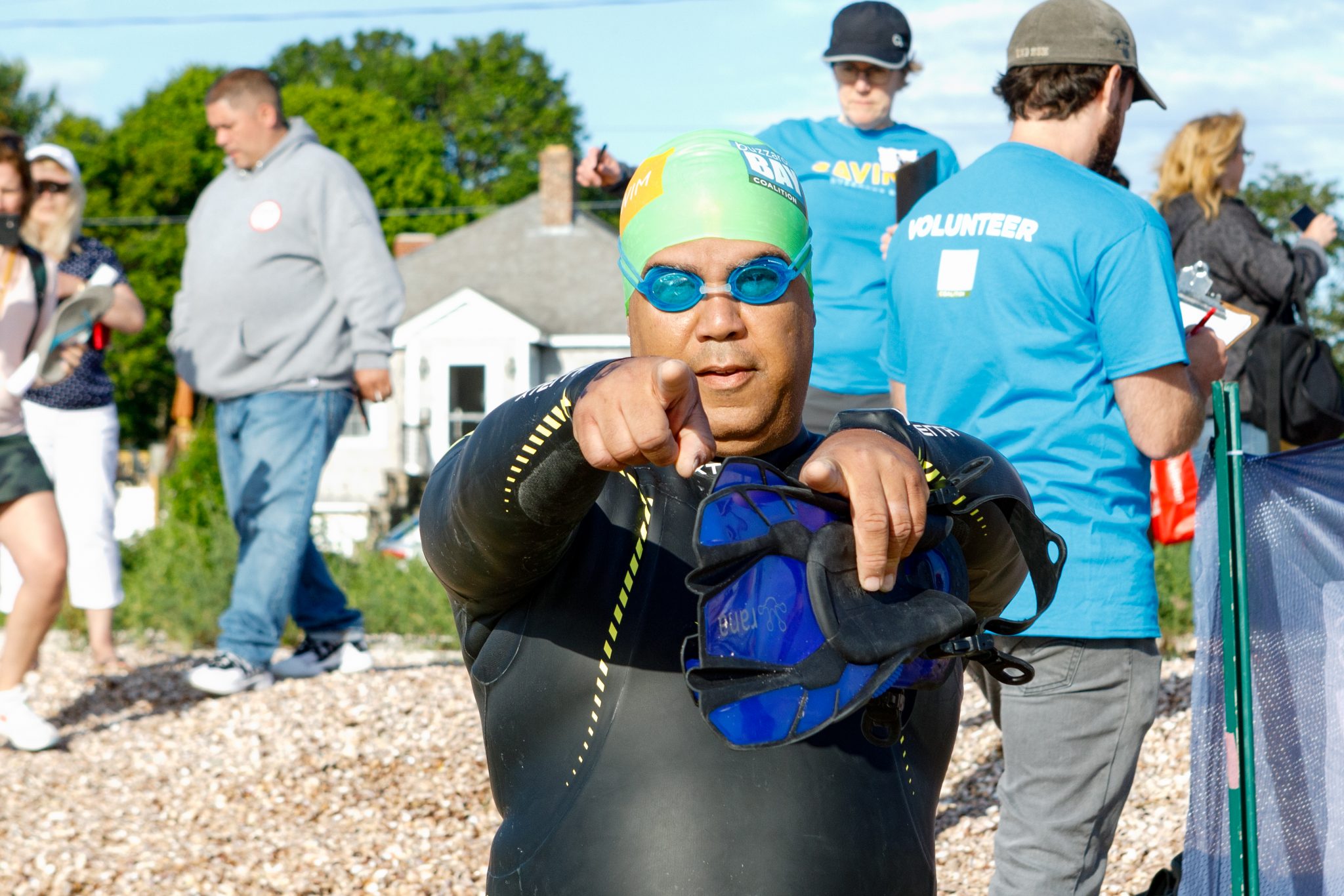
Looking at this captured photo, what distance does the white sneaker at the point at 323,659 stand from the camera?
6.64 metres

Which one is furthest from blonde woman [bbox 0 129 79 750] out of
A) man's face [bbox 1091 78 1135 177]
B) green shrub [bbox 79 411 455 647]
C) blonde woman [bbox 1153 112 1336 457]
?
blonde woman [bbox 1153 112 1336 457]

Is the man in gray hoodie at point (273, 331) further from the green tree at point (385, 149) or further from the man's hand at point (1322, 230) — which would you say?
the green tree at point (385, 149)

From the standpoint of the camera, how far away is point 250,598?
6180 millimetres

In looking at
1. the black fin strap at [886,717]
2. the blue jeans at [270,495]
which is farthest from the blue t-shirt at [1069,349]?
the blue jeans at [270,495]

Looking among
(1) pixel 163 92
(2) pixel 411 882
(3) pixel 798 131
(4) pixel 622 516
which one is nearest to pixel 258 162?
(3) pixel 798 131

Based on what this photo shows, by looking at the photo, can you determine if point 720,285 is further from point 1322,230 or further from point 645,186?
point 1322,230

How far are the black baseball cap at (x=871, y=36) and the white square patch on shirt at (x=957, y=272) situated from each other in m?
1.97

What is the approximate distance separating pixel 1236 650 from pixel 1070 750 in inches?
17.0

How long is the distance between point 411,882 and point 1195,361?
8.90 ft

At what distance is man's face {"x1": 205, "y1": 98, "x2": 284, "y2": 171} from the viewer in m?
6.29

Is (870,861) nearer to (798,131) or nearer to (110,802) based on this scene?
(798,131)

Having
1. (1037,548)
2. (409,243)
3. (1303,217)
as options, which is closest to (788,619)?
(1037,548)

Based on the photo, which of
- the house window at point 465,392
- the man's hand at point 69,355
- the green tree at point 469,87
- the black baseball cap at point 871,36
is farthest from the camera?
the green tree at point 469,87

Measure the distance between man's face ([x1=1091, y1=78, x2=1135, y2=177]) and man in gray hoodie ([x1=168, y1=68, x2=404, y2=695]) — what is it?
3.67 m
